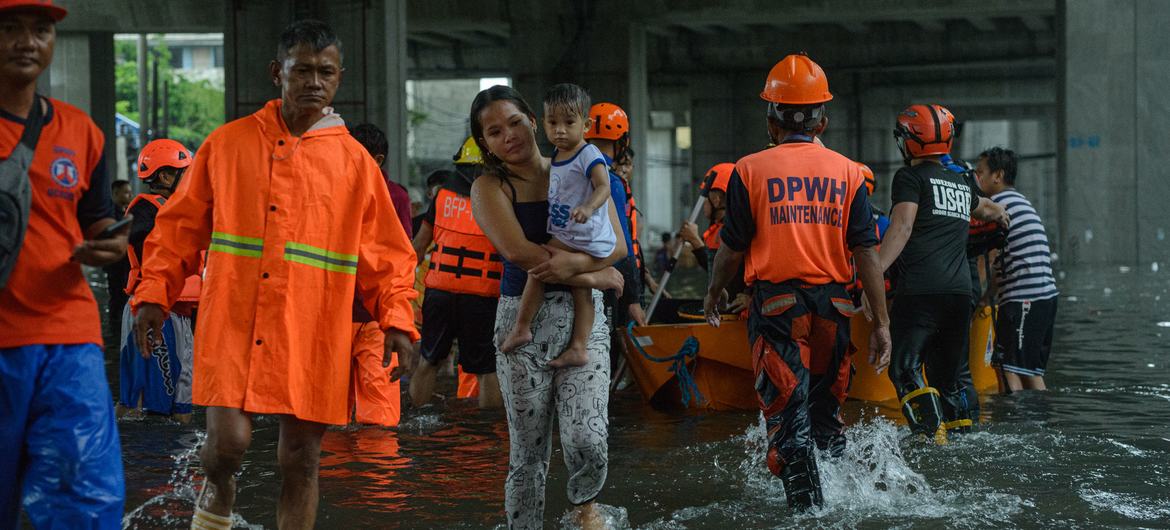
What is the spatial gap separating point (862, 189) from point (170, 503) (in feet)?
11.3

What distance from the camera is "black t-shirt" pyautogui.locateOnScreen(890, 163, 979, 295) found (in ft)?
23.0

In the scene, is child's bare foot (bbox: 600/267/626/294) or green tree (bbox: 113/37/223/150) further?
green tree (bbox: 113/37/223/150)

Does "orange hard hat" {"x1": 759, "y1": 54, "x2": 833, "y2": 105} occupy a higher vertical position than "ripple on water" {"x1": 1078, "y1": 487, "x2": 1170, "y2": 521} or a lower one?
higher

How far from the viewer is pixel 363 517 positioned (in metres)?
5.94

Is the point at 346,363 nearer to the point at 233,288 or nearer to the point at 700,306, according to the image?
the point at 233,288

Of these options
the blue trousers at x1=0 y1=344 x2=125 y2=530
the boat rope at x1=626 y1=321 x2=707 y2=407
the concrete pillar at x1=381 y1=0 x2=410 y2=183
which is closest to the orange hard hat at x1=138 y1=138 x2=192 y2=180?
the boat rope at x1=626 y1=321 x2=707 y2=407

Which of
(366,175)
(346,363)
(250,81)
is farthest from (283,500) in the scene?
(250,81)

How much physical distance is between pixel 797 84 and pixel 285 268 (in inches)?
99.6

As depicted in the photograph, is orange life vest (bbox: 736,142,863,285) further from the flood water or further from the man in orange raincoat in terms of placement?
the man in orange raincoat

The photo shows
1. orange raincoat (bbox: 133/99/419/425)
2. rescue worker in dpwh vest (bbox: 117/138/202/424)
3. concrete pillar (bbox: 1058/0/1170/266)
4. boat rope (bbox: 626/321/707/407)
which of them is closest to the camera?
orange raincoat (bbox: 133/99/419/425)

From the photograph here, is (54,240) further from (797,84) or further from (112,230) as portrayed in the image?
(797,84)

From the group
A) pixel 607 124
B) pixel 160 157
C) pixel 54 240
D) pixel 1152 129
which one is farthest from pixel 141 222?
pixel 1152 129

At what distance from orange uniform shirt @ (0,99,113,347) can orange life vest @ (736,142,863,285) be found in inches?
112

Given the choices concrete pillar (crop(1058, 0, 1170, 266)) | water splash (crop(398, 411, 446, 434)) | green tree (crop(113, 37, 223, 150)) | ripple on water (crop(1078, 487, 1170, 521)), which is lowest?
ripple on water (crop(1078, 487, 1170, 521))
